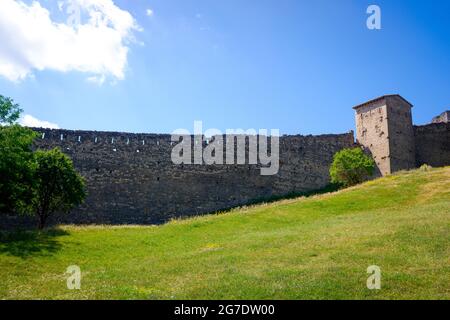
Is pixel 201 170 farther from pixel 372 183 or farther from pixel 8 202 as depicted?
pixel 8 202

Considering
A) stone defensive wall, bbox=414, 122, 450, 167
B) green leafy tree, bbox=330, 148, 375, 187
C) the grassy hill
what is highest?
stone defensive wall, bbox=414, 122, 450, 167

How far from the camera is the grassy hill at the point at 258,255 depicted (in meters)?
12.2

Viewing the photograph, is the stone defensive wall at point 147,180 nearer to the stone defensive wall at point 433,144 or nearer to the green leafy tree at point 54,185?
the green leafy tree at point 54,185

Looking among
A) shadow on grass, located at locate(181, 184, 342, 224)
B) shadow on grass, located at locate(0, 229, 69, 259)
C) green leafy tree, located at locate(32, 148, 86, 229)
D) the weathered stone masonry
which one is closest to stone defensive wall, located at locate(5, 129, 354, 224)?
the weathered stone masonry

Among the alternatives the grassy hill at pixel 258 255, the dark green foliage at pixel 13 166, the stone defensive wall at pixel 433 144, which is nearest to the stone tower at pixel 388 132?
the stone defensive wall at pixel 433 144

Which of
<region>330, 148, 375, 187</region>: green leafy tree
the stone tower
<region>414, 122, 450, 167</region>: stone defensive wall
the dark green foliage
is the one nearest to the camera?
the dark green foliage

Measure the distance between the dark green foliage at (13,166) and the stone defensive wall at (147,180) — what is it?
1020 centimetres

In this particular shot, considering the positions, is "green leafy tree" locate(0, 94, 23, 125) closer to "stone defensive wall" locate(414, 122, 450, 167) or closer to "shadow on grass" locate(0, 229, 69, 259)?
"shadow on grass" locate(0, 229, 69, 259)

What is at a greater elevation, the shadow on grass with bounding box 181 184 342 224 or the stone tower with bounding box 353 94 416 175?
the stone tower with bounding box 353 94 416 175

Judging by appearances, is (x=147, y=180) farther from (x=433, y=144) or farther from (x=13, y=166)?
(x=433, y=144)

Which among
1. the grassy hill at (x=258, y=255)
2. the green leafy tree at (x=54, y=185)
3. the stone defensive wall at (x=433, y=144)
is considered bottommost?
the grassy hill at (x=258, y=255)

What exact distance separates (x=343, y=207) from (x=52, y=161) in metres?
18.3

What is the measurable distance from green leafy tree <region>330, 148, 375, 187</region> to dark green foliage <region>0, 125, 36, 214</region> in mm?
24380

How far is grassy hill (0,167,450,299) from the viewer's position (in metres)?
12.2
